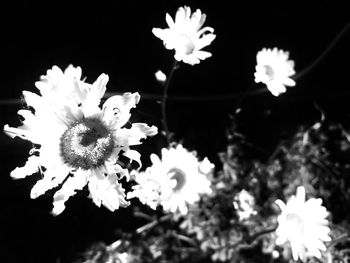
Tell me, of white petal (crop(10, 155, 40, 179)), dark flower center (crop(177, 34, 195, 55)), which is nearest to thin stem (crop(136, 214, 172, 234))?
white petal (crop(10, 155, 40, 179))

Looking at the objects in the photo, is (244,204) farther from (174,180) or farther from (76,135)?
(76,135)

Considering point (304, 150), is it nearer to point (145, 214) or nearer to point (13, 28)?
point (145, 214)

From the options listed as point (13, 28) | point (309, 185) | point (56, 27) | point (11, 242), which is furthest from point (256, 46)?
point (11, 242)

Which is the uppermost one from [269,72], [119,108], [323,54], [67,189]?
[323,54]

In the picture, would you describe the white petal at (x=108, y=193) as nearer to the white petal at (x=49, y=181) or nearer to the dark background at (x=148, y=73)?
the white petal at (x=49, y=181)

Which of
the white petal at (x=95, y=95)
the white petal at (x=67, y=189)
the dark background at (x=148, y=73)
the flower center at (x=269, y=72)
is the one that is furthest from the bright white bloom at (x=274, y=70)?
the white petal at (x=67, y=189)

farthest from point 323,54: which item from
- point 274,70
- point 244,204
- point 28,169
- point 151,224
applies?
point 28,169
